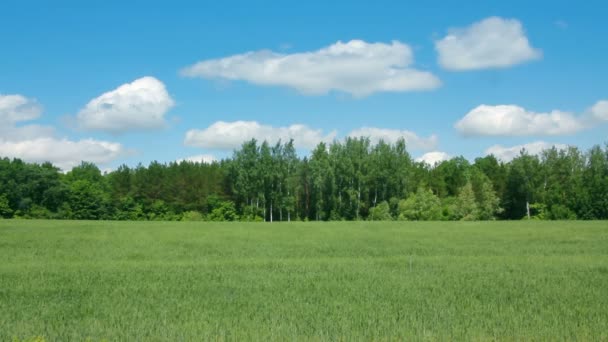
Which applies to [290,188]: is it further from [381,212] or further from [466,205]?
[466,205]

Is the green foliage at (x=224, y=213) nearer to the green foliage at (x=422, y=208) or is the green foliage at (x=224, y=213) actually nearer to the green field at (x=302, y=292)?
the green foliage at (x=422, y=208)

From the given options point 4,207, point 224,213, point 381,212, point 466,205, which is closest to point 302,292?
point 381,212

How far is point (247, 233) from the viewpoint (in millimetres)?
45594

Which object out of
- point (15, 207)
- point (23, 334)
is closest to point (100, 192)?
point (15, 207)

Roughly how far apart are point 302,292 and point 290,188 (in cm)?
7583

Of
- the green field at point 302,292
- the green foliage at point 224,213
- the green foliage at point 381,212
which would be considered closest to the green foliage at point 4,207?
the green foliage at point 224,213

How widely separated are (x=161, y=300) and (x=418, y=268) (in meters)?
11.8

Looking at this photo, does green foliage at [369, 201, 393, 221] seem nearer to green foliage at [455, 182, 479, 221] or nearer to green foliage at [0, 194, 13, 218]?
green foliage at [455, 182, 479, 221]

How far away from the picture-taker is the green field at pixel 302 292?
37.2 feet

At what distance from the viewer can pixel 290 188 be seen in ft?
302

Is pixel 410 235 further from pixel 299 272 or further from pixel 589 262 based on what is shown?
pixel 299 272

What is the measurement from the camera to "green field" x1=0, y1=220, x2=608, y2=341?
11.3 metres

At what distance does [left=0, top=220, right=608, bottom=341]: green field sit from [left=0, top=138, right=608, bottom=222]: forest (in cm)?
5401

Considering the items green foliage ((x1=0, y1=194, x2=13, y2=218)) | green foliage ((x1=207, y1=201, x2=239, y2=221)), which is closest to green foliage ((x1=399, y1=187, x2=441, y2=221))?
green foliage ((x1=207, y1=201, x2=239, y2=221))
